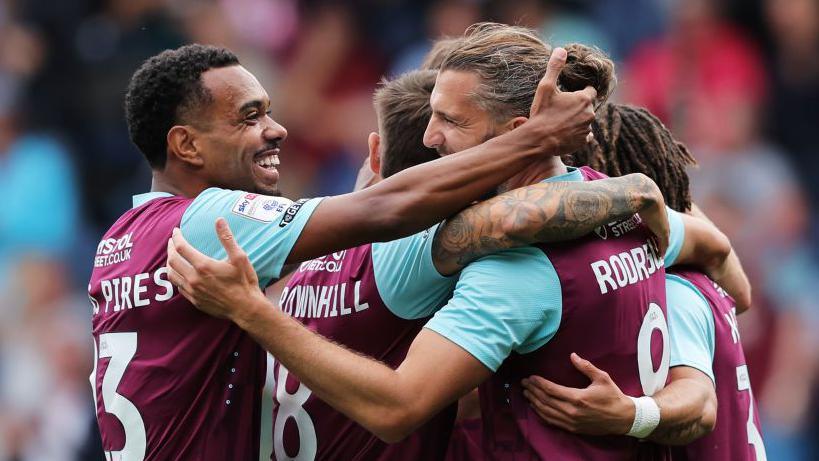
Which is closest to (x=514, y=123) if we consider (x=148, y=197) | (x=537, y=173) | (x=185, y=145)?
(x=537, y=173)

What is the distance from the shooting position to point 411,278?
4.10 m

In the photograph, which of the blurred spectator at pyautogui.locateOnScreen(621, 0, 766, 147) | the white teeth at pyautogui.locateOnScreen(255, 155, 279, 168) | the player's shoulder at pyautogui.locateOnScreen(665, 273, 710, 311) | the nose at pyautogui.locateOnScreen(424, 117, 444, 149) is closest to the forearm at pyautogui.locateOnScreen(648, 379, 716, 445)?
the player's shoulder at pyautogui.locateOnScreen(665, 273, 710, 311)

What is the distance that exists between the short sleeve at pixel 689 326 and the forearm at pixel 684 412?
0.11 meters

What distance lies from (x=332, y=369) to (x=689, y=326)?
1.40 metres

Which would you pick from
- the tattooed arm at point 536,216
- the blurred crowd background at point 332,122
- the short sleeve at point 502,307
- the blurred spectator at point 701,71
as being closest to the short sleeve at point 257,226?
the tattooed arm at point 536,216

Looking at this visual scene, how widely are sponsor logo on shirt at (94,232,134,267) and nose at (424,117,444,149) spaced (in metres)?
1.10

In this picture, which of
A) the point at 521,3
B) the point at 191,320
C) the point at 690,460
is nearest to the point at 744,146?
the point at 521,3

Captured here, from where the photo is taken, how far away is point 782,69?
9734mm

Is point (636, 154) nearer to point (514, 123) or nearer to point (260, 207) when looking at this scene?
point (514, 123)

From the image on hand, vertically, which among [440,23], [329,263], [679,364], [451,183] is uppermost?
[451,183]

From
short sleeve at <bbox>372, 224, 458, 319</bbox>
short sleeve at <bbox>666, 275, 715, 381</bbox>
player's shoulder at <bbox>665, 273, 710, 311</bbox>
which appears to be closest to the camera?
short sleeve at <bbox>372, 224, 458, 319</bbox>

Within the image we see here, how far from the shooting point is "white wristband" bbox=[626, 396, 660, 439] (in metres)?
3.98

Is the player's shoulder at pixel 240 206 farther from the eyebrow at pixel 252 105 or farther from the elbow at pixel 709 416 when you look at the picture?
the elbow at pixel 709 416

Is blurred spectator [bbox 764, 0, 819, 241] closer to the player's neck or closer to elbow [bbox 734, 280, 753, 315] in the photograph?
elbow [bbox 734, 280, 753, 315]
